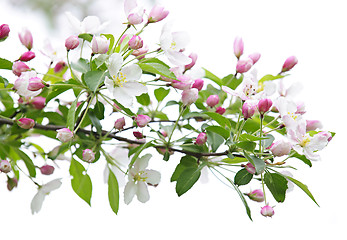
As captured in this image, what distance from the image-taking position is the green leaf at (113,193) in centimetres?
86

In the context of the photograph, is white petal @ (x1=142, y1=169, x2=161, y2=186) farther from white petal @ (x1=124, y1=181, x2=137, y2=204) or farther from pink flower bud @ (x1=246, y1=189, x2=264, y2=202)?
pink flower bud @ (x1=246, y1=189, x2=264, y2=202)

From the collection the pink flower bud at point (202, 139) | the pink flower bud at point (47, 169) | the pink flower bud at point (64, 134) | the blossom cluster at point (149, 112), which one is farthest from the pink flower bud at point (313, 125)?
the pink flower bud at point (47, 169)

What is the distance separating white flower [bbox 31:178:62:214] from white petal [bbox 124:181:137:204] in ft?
0.64

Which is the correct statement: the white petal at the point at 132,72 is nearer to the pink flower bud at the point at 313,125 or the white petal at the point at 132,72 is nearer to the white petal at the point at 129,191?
the white petal at the point at 129,191

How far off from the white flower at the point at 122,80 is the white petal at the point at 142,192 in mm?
197

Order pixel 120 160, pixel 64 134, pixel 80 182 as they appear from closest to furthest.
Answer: pixel 64 134 → pixel 80 182 → pixel 120 160

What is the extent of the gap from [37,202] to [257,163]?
1.67 ft

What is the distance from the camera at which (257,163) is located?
72 cm

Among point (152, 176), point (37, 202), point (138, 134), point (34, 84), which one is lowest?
point (37, 202)

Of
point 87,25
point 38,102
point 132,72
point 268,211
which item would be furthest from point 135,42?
point 268,211

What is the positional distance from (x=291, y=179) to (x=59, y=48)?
541mm

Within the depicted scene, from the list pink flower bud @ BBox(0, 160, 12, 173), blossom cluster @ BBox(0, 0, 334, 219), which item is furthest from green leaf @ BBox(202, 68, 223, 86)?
pink flower bud @ BBox(0, 160, 12, 173)

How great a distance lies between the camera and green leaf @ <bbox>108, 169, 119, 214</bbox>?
862 millimetres

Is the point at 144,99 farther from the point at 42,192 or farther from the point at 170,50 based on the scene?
the point at 42,192
